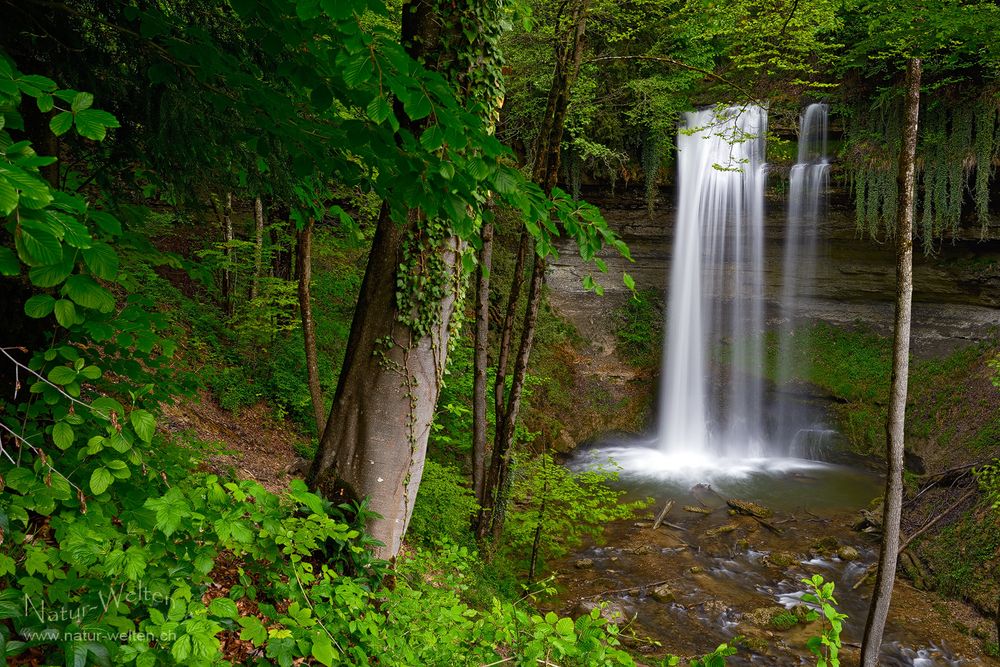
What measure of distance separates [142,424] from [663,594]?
7.78m

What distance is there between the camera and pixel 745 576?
28.5 feet

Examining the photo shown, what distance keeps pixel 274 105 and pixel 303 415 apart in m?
6.96

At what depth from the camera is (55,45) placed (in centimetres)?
282

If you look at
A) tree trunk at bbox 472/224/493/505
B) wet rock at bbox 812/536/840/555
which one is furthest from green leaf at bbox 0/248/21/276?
wet rock at bbox 812/536/840/555

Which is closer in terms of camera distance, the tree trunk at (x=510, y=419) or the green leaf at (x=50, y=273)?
the green leaf at (x=50, y=273)

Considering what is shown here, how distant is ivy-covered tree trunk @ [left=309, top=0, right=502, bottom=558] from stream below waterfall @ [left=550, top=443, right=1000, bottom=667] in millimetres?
3817

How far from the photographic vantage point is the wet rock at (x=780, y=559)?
9.04m

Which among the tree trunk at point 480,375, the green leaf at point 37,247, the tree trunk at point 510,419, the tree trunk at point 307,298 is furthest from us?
the tree trunk at point 480,375

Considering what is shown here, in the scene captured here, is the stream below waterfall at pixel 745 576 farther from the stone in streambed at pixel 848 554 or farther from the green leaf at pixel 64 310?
the green leaf at pixel 64 310

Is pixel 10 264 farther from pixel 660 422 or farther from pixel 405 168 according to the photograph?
pixel 660 422

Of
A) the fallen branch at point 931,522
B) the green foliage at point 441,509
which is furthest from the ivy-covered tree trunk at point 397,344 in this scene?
the fallen branch at point 931,522

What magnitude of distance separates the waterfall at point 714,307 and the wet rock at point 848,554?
18.3 ft

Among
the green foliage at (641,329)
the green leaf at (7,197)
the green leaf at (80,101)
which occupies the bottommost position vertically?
the green foliage at (641,329)

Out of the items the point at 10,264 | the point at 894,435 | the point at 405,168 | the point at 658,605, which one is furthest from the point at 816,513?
the point at 10,264
